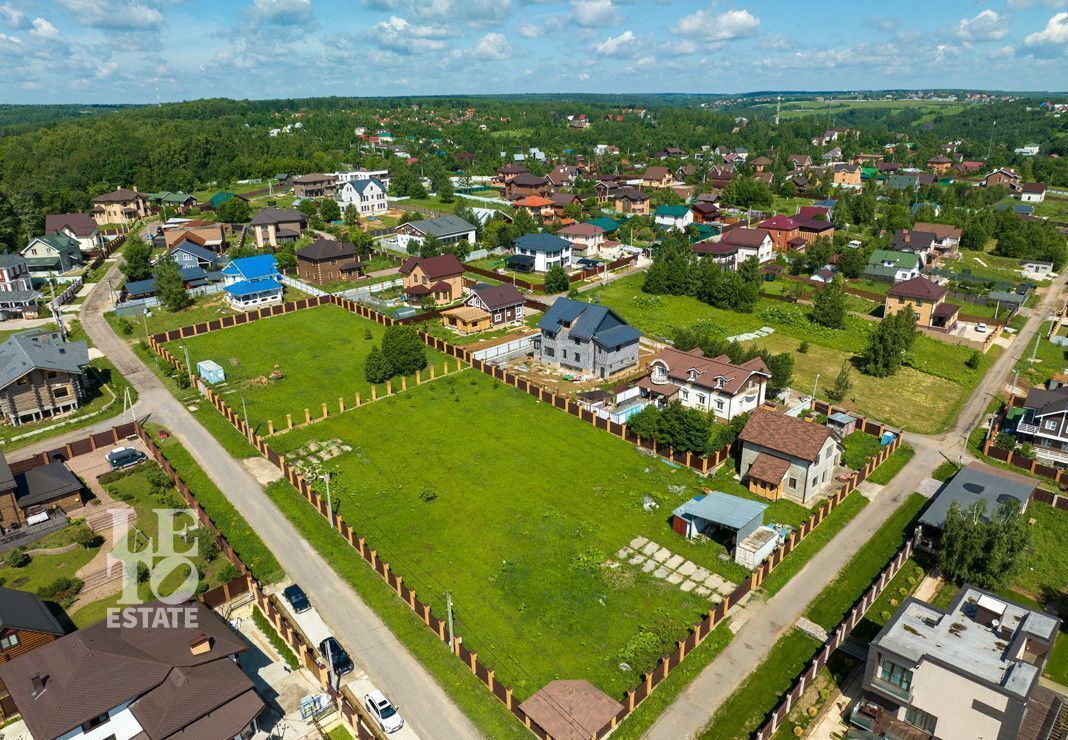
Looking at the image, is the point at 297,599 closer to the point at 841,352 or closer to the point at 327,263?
the point at 841,352

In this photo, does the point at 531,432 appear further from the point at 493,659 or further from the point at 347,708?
the point at 347,708

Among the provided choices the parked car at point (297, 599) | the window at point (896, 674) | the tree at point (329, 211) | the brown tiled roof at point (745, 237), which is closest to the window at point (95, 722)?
the parked car at point (297, 599)

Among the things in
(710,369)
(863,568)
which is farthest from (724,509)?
(710,369)

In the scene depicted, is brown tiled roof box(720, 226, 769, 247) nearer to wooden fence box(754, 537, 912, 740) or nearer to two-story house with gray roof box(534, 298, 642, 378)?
two-story house with gray roof box(534, 298, 642, 378)

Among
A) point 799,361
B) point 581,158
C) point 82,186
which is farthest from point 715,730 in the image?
point 581,158

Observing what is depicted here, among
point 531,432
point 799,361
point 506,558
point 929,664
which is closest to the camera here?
point 929,664

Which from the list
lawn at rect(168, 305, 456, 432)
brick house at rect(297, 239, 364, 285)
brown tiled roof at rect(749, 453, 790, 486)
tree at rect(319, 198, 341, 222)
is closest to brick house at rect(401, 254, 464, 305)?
lawn at rect(168, 305, 456, 432)

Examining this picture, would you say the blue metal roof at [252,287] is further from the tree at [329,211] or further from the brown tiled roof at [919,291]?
the brown tiled roof at [919,291]
